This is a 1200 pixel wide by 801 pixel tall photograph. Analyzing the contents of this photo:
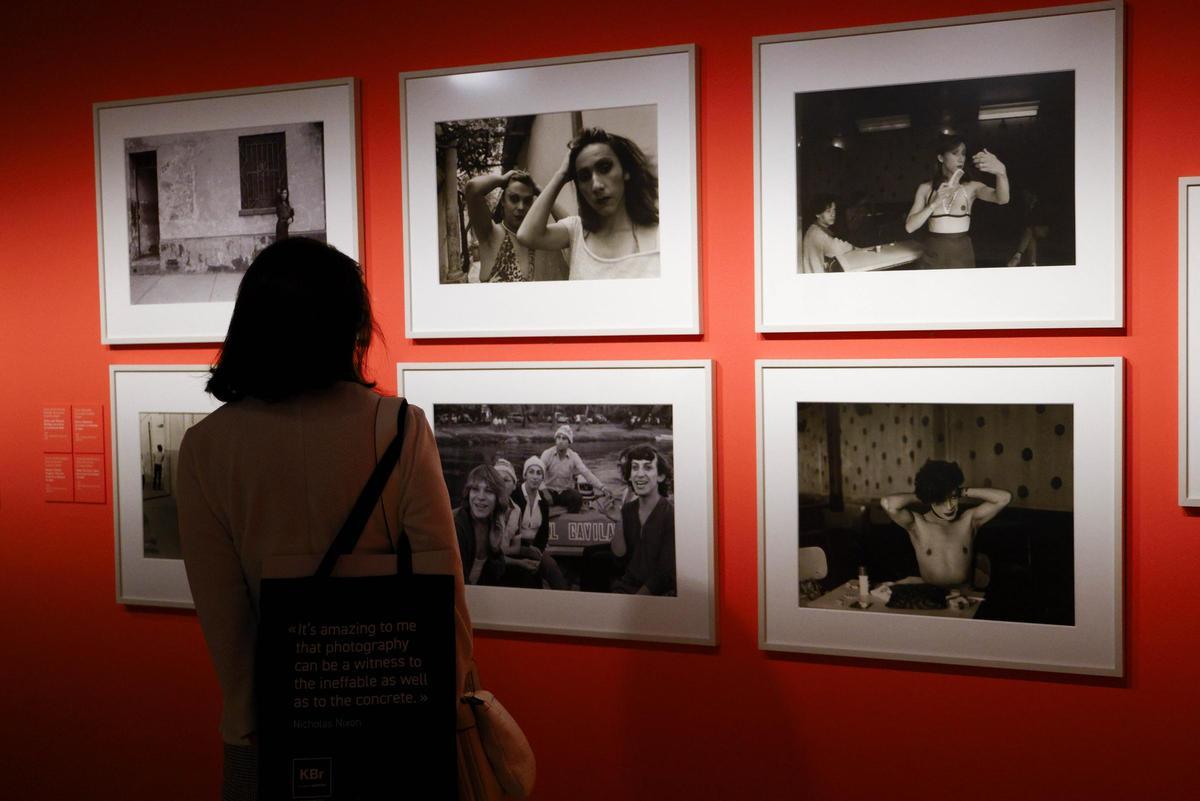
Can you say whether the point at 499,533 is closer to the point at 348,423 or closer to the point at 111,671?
the point at 348,423

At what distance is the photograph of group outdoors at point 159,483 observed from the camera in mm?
2861

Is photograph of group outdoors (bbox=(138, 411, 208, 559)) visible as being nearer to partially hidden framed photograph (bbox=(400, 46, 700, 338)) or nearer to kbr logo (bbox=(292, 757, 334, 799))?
partially hidden framed photograph (bbox=(400, 46, 700, 338))

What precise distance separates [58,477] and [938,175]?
270 cm

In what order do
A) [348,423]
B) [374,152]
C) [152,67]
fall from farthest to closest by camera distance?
[152,67] < [374,152] < [348,423]

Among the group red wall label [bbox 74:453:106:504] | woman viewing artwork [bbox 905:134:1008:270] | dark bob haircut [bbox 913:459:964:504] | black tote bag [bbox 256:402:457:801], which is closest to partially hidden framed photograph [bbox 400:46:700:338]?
woman viewing artwork [bbox 905:134:1008:270]

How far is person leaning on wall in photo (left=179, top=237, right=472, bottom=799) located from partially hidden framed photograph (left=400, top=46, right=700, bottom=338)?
793mm

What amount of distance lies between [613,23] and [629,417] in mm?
1005

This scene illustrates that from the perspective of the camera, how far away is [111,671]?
296 cm

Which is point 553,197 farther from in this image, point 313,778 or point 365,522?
point 313,778

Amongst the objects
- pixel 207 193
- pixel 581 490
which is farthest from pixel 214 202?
pixel 581 490

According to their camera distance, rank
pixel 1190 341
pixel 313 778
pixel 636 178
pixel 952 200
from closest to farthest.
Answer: pixel 313 778 < pixel 1190 341 < pixel 952 200 < pixel 636 178

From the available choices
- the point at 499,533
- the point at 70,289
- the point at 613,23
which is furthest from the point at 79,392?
the point at 613,23

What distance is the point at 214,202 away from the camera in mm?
2758

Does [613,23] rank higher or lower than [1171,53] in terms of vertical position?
higher
